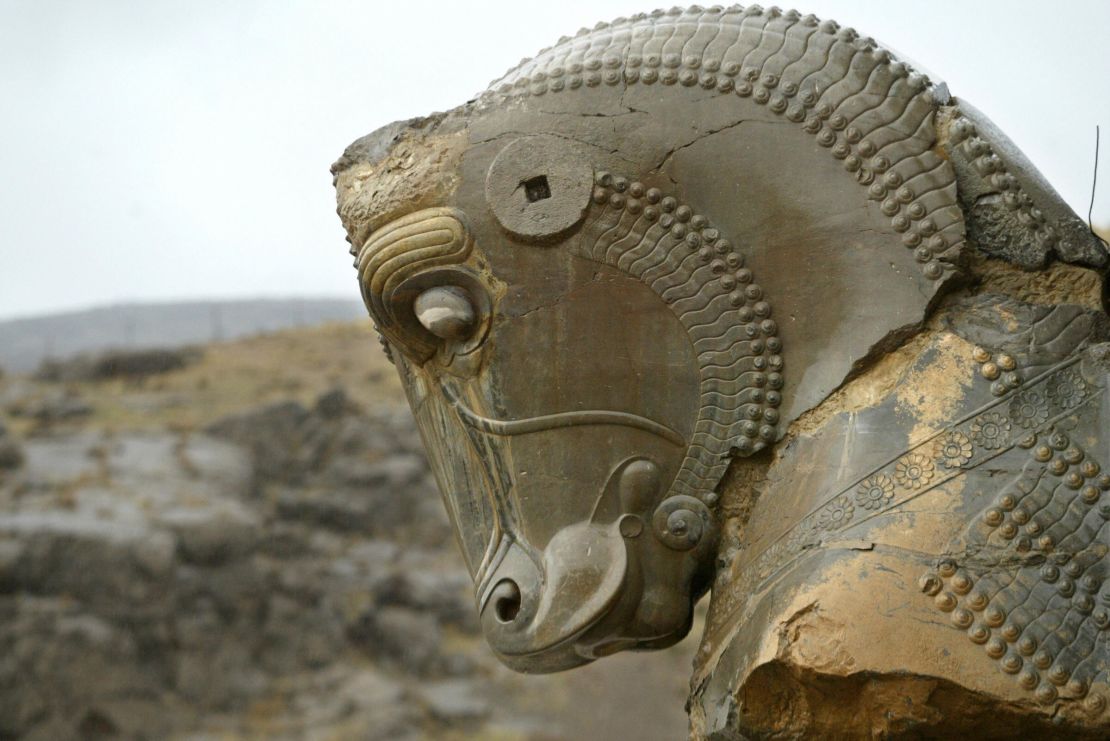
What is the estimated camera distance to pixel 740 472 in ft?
8.86

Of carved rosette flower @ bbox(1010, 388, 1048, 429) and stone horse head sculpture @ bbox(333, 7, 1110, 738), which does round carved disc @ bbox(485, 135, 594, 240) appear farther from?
carved rosette flower @ bbox(1010, 388, 1048, 429)

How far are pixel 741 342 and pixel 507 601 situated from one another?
722mm

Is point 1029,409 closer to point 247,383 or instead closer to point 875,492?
point 875,492

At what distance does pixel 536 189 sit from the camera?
2705 mm

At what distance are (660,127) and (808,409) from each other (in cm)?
63

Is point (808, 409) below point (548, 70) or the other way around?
below

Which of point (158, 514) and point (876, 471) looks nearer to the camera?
point (876, 471)

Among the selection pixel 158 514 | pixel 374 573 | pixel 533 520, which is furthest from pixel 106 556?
pixel 533 520

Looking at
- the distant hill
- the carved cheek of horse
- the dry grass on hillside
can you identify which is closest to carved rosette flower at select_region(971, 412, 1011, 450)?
the carved cheek of horse

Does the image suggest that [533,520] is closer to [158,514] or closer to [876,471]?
[876,471]

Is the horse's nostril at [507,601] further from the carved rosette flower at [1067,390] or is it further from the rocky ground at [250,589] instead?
the rocky ground at [250,589]

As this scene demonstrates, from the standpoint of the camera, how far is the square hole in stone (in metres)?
2.69

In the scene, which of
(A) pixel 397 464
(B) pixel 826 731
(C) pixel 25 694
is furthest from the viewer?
(A) pixel 397 464

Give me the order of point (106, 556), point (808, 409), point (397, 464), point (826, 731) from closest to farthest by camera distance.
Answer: point (826, 731) → point (808, 409) → point (106, 556) → point (397, 464)
